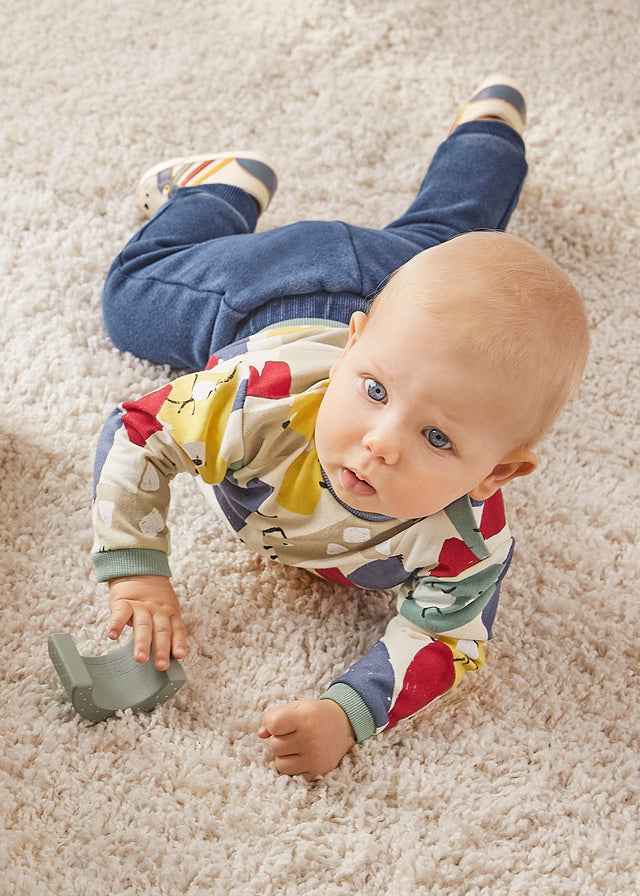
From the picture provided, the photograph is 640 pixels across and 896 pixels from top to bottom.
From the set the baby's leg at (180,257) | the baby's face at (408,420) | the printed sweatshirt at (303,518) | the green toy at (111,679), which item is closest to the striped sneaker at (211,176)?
the baby's leg at (180,257)

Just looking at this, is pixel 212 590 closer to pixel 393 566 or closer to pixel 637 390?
pixel 393 566

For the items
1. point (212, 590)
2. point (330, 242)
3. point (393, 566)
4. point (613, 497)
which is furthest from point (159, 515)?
point (613, 497)

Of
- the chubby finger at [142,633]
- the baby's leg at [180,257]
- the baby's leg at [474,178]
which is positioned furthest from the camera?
the baby's leg at [474,178]

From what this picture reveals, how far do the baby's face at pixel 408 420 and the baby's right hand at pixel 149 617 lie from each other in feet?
0.66

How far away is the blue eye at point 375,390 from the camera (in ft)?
2.35

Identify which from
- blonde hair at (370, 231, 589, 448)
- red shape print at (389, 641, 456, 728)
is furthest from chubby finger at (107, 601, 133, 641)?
blonde hair at (370, 231, 589, 448)

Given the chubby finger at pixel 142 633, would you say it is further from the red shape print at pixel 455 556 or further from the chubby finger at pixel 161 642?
the red shape print at pixel 455 556

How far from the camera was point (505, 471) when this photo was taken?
77 cm

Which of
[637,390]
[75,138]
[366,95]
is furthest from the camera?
[366,95]

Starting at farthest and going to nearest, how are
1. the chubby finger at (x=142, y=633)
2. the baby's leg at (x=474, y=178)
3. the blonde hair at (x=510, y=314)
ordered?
the baby's leg at (x=474, y=178) < the chubby finger at (x=142, y=633) < the blonde hair at (x=510, y=314)

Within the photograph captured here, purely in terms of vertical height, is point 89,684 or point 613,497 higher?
point 89,684

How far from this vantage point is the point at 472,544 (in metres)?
0.83

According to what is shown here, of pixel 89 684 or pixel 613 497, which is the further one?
pixel 613 497

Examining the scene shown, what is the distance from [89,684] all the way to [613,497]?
2.02 ft
